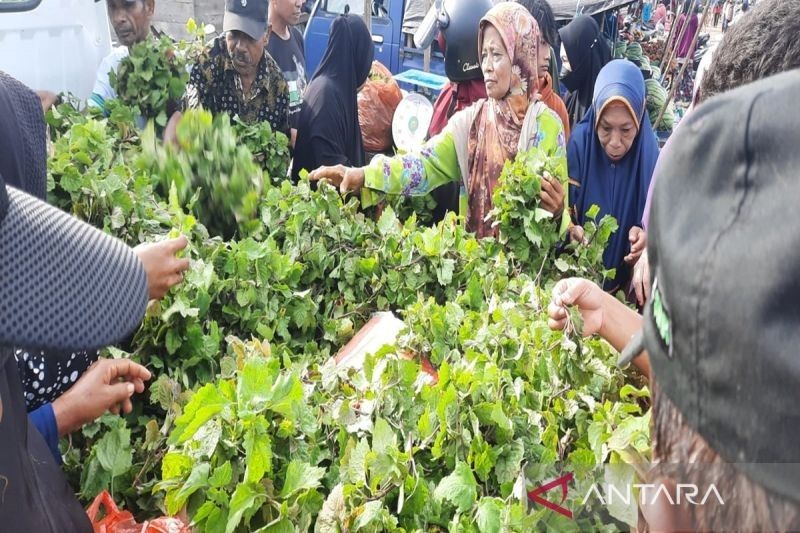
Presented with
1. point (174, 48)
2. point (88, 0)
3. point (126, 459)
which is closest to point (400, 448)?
point (126, 459)

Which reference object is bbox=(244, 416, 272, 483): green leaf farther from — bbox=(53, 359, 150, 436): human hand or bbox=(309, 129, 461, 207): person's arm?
bbox=(309, 129, 461, 207): person's arm

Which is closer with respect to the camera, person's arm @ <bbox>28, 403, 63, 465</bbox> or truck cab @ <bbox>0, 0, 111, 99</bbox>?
person's arm @ <bbox>28, 403, 63, 465</bbox>

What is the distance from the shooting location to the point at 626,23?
12109 millimetres

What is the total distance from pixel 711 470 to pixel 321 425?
1.11m

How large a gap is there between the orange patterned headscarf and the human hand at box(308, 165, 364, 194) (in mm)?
537

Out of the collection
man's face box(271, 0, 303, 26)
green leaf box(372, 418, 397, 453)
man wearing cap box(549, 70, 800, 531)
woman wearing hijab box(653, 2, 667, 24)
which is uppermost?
man wearing cap box(549, 70, 800, 531)

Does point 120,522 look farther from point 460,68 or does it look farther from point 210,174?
point 460,68

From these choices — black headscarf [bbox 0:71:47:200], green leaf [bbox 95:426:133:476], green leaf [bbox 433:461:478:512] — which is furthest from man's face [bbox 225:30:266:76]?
green leaf [bbox 433:461:478:512]

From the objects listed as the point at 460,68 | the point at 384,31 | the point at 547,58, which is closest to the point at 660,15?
the point at 384,31

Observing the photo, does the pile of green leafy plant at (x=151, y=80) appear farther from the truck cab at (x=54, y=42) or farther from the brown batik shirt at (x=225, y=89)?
the truck cab at (x=54, y=42)

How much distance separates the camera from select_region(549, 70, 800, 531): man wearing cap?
0.42m

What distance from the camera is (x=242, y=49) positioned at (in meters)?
A: 3.64

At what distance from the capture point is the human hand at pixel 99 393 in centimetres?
151

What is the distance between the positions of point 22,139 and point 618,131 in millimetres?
2419
